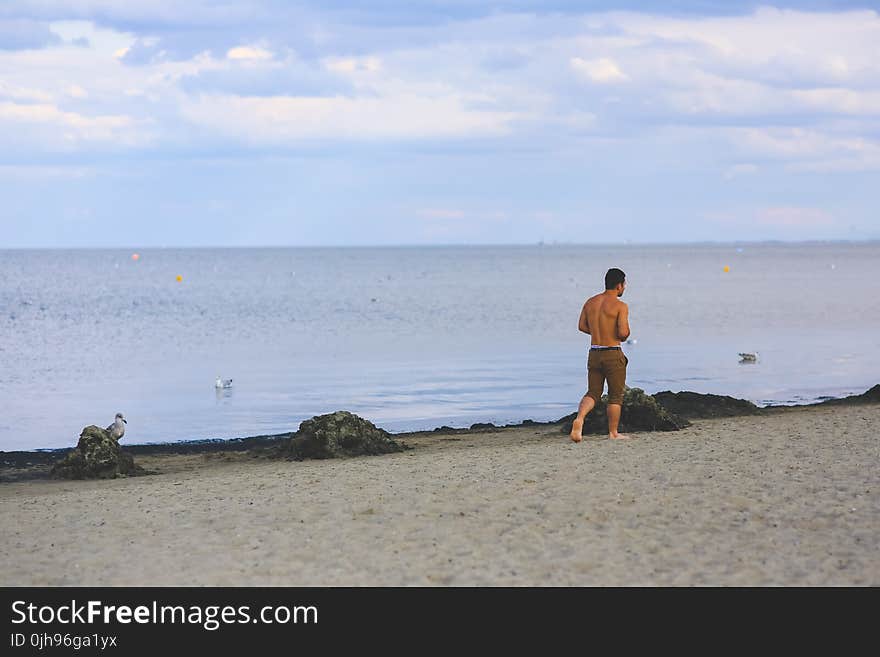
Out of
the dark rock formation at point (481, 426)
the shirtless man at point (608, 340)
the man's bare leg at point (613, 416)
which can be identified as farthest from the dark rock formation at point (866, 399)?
the shirtless man at point (608, 340)

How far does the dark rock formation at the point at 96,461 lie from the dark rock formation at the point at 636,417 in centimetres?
572

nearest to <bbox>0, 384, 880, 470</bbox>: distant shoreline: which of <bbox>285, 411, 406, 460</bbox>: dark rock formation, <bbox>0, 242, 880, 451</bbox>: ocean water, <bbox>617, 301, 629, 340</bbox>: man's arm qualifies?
<bbox>0, 242, 880, 451</bbox>: ocean water

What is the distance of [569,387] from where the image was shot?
24.6 m

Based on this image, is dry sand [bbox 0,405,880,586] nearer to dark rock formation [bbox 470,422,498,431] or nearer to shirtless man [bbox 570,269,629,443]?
shirtless man [bbox 570,269,629,443]

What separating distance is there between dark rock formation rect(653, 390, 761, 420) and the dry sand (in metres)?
3.77

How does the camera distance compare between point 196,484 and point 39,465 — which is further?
point 39,465

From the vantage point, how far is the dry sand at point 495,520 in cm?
782

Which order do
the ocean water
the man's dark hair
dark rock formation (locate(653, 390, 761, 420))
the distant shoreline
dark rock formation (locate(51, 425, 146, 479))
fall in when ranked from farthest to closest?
the ocean water → dark rock formation (locate(653, 390, 761, 420)) → the distant shoreline → dark rock formation (locate(51, 425, 146, 479)) → the man's dark hair

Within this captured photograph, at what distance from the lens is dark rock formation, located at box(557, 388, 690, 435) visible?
48.6 feet
